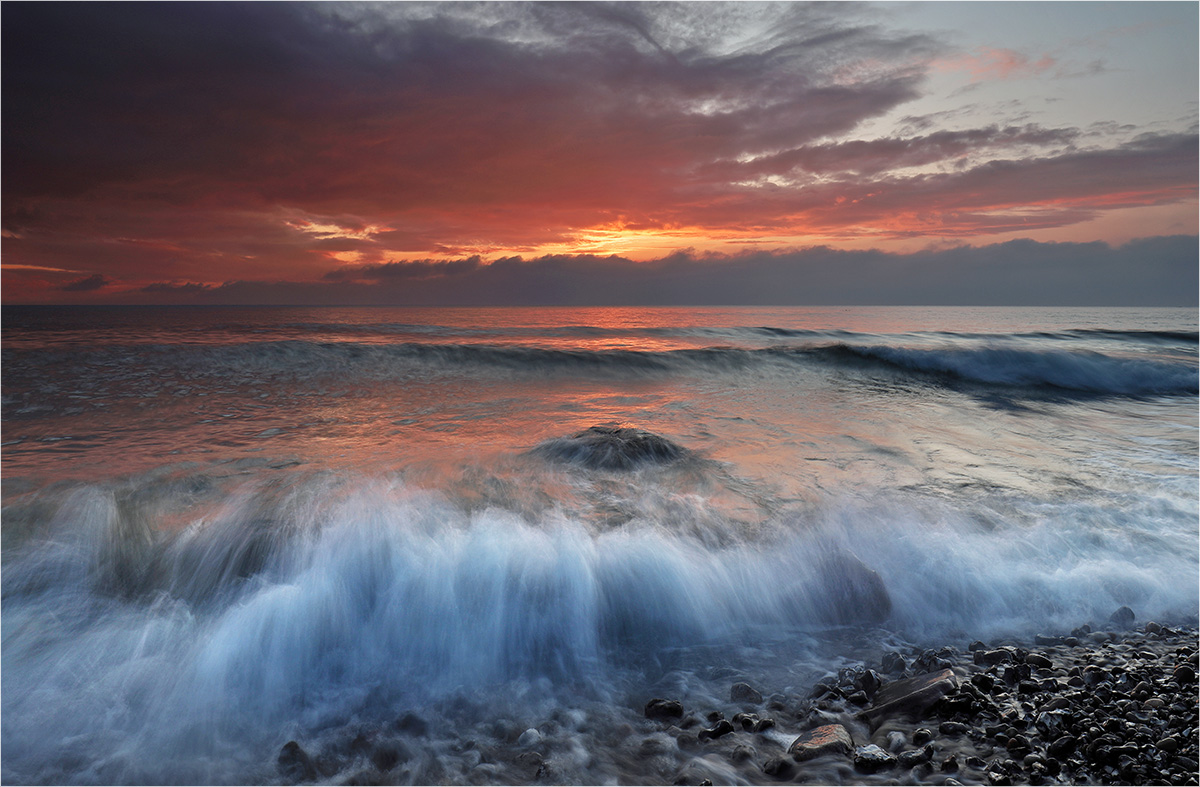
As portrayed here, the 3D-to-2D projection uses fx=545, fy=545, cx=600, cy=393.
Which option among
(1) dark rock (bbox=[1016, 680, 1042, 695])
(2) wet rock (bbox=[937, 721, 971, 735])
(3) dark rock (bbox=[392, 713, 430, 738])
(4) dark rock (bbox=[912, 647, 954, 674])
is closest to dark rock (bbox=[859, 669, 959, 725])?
(2) wet rock (bbox=[937, 721, 971, 735])

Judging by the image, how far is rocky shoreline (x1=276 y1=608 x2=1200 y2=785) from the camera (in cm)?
254

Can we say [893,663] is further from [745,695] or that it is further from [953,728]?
[745,695]

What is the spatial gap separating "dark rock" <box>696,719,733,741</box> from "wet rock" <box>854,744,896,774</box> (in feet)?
1.97

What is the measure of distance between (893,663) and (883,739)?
77 cm

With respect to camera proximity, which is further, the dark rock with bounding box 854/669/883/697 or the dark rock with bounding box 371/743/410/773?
the dark rock with bounding box 854/669/883/697

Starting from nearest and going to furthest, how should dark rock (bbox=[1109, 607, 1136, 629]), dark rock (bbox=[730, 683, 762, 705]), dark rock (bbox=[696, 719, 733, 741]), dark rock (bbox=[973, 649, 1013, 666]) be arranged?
dark rock (bbox=[696, 719, 733, 741]) → dark rock (bbox=[730, 683, 762, 705]) → dark rock (bbox=[973, 649, 1013, 666]) → dark rock (bbox=[1109, 607, 1136, 629])

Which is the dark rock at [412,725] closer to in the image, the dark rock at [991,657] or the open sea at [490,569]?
the open sea at [490,569]

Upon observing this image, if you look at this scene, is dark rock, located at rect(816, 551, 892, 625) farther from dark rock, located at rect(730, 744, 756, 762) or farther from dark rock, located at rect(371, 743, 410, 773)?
dark rock, located at rect(371, 743, 410, 773)

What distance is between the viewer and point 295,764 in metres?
2.62

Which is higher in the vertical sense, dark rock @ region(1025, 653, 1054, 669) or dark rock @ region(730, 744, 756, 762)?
dark rock @ region(730, 744, 756, 762)

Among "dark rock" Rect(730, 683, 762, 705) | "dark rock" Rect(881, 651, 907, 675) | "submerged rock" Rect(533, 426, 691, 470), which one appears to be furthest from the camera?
"submerged rock" Rect(533, 426, 691, 470)

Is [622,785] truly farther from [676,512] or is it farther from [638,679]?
[676,512]

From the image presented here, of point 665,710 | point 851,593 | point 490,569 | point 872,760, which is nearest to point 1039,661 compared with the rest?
point 851,593

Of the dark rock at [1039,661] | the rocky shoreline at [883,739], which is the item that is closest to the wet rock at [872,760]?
the rocky shoreline at [883,739]
